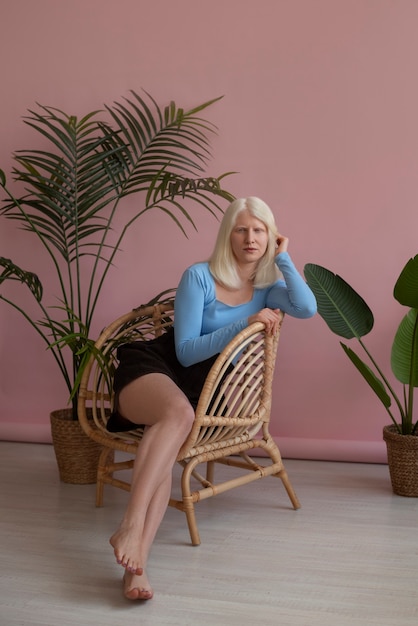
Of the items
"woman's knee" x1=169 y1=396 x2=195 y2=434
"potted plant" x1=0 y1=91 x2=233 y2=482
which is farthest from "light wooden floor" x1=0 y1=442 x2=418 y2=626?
"potted plant" x1=0 y1=91 x2=233 y2=482

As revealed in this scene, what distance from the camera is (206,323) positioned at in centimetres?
299

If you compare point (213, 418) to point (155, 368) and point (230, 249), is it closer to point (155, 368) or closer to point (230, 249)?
point (155, 368)

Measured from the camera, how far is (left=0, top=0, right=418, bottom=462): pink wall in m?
3.71

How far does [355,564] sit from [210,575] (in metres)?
0.47

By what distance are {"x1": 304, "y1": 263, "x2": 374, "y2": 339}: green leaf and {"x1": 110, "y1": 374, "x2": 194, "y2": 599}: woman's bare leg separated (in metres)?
0.87

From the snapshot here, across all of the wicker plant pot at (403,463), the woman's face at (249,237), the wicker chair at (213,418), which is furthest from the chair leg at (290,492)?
the woman's face at (249,237)

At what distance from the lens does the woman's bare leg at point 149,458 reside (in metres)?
2.31

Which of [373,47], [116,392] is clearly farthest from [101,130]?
[116,392]

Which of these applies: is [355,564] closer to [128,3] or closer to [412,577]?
[412,577]

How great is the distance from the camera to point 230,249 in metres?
3.01

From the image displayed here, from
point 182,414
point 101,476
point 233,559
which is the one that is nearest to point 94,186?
point 101,476

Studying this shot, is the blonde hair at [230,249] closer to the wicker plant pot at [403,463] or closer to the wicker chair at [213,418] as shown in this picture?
the wicker chair at [213,418]

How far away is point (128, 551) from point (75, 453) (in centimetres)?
121

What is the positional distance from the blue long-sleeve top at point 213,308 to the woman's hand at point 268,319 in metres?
0.04
